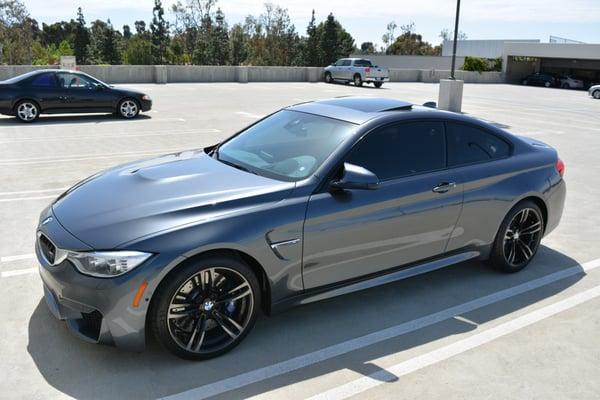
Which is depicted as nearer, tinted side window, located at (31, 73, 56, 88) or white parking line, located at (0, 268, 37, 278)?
white parking line, located at (0, 268, 37, 278)

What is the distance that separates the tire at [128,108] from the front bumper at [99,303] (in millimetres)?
12566

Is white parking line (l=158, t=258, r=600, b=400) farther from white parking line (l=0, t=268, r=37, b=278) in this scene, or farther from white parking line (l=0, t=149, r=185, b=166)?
white parking line (l=0, t=149, r=185, b=166)

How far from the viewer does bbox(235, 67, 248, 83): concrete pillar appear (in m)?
33.5

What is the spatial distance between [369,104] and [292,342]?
216 cm

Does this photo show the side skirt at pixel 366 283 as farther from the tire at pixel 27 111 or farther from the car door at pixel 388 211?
the tire at pixel 27 111

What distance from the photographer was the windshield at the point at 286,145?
4145 millimetres

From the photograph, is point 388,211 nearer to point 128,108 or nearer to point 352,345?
point 352,345

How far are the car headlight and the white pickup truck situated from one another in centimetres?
3005

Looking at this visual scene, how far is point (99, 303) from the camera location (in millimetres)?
3262

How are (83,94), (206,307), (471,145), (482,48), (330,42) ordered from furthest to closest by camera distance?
(482,48)
(330,42)
(83,94)
(471,145)
(206,307)

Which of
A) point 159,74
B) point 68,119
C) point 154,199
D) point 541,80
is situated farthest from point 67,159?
point 541,80

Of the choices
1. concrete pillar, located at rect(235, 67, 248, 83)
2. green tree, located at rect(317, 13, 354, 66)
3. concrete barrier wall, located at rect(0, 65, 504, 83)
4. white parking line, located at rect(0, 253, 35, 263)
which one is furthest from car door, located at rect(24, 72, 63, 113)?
green tree, located at rect(317, 13, 354, 66)

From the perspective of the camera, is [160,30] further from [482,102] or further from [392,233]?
[392,233]

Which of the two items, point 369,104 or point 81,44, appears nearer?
point 369,104
